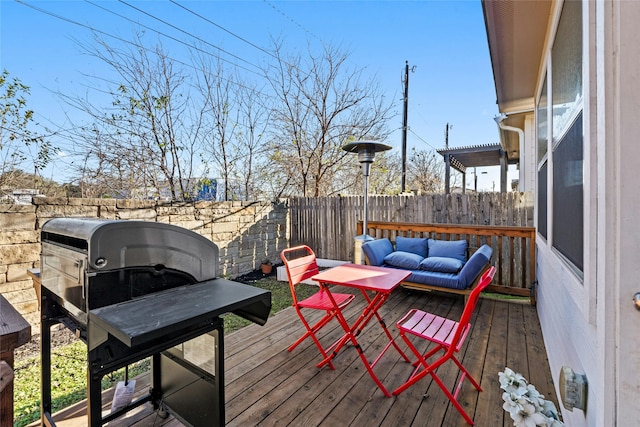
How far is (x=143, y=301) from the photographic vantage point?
1094 mm

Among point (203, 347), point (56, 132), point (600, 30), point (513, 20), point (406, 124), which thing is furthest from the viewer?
point (406, 124)

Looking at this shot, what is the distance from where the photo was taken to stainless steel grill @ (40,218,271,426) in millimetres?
974

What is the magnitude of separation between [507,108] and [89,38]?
6.43m

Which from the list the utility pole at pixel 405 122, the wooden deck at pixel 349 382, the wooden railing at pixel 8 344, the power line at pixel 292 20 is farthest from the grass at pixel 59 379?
the utility pole at pixel 405 122

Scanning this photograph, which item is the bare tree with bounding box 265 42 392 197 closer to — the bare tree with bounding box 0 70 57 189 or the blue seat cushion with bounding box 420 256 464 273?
the blue seat cushion with bounding box 420 256 464 273

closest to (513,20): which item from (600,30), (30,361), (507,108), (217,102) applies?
(600,30)

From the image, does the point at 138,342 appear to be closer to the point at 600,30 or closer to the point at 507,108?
the point at 600,30

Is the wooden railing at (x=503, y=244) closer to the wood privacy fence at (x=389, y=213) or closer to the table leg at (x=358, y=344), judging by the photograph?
the wood privacy fence at (x=389, y=213)

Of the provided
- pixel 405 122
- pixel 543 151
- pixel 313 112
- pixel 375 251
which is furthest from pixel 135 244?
pixel 405 122

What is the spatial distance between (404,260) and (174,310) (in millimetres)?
3533

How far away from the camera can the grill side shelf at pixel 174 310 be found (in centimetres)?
87

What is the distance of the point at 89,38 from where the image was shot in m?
4.17

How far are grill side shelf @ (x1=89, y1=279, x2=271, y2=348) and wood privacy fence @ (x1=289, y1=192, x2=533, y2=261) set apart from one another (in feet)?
14.5

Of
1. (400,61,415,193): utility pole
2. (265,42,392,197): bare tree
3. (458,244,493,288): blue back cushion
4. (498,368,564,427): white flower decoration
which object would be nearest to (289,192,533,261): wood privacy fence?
(265,42,392,197): bare tree
